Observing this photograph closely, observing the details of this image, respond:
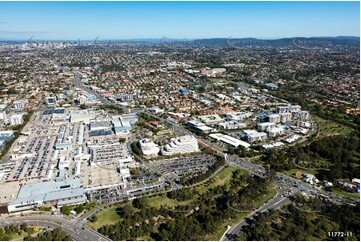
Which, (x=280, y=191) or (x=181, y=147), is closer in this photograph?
(x=280, y=191)

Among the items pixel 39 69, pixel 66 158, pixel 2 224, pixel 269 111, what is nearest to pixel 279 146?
pixel 269 111

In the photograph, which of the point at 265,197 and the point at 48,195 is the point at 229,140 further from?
the point at 48,195

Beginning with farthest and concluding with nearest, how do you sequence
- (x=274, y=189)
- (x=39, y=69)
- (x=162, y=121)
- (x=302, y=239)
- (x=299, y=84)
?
1. (x=39, y=69)
2. (x=299, y=84)
3. (x=162, y=121)
4. (x=274, y=189)
5. (x=302, y=239)

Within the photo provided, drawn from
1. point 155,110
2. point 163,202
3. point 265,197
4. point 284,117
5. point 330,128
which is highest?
point 284,117

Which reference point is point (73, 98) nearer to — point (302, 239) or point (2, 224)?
point (2, 224)

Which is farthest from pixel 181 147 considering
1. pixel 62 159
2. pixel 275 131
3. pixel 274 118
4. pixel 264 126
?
pixel 274 118

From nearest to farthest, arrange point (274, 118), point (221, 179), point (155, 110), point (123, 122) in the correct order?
point (221, 179) → point (123, 122) → point (274, 118) → point (155, 110)

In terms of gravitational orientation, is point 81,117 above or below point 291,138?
above
